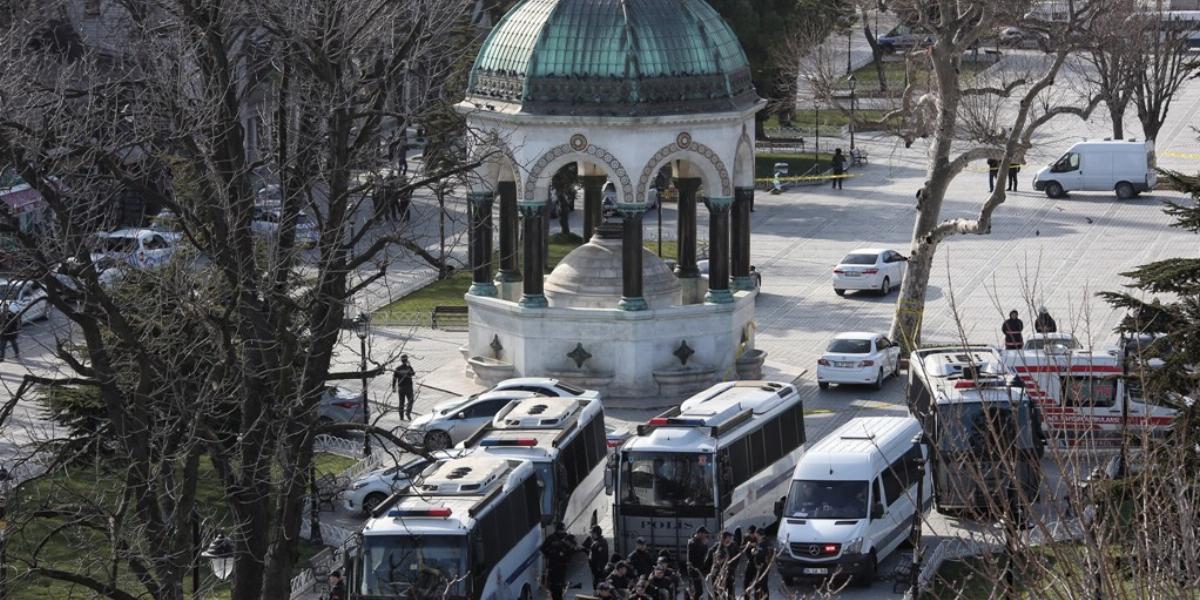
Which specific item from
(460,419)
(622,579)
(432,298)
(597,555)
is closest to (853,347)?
(460,419)

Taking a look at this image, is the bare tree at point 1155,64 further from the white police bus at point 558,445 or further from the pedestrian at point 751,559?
the pedestrian at point 751,559

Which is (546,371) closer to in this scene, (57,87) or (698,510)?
(698,510)

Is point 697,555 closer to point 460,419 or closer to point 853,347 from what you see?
point 460,419

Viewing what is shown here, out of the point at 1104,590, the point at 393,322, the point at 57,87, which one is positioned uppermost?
the point at 57,87

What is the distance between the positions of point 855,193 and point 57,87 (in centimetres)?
4591

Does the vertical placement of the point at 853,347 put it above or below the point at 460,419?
above

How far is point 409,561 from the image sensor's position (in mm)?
29766

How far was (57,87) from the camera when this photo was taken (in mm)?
26016

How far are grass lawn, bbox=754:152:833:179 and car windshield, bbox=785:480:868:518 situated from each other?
40135 millimetres

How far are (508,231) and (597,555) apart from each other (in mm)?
14564

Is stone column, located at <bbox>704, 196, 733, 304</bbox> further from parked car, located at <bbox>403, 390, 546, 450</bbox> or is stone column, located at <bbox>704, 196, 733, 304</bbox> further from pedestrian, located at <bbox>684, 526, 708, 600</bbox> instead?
pedestrian, located at <bbox>684, 526, 708, 600</bbox>

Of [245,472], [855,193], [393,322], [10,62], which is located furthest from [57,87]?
[855,193]

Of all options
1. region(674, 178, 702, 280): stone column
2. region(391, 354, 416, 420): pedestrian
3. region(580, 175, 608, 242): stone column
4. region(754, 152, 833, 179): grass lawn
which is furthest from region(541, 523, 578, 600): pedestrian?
region(754, 152, 833, 179): grass lawn

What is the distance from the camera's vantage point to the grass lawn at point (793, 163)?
7394cm
